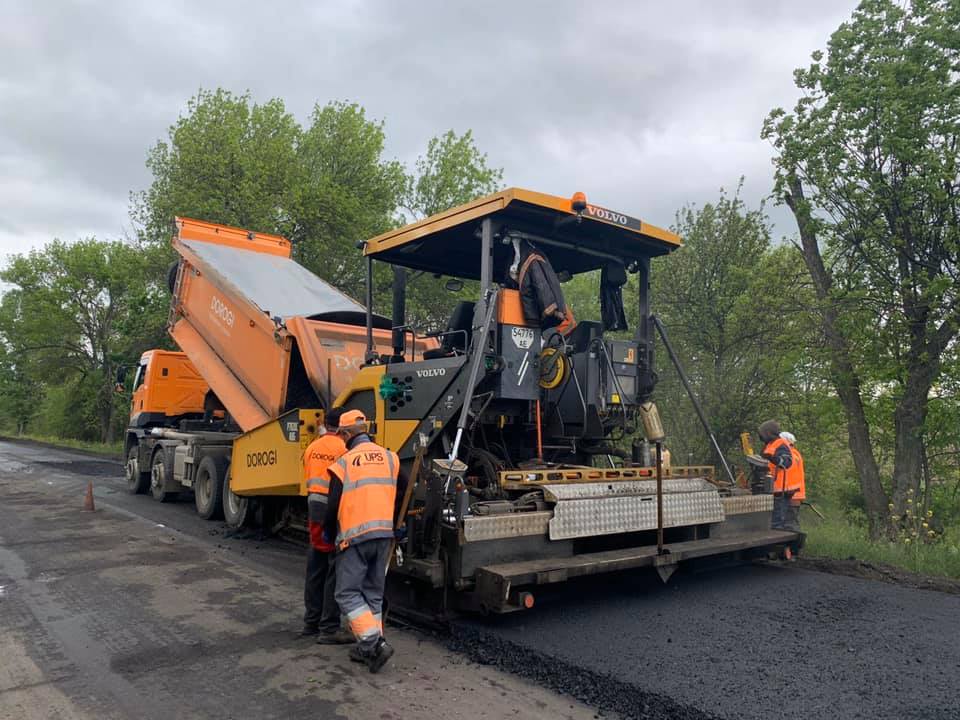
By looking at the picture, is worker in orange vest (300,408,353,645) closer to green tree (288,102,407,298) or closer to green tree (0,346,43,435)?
green tree (288,102,407,298)

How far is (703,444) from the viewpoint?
12477mm

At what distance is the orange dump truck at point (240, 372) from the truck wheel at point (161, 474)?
0.02 metres

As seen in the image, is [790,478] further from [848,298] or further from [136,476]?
[136,476]

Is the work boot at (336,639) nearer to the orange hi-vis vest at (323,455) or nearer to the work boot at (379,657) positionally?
the work boot at (379,657)

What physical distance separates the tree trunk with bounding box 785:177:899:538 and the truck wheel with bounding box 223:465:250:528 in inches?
310

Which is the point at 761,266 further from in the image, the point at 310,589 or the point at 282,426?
the point at 310,589

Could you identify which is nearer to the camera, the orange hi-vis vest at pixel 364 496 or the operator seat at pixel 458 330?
the orange hi-vis vest at pixel 364 496

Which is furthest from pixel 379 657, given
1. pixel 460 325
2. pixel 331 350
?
pixel 331 350

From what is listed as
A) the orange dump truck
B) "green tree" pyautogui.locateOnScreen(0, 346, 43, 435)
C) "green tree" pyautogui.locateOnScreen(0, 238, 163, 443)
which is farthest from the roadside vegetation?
"green tree" pyautogui.locateOnScreen(0, 346, 43, 435)

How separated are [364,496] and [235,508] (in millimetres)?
5174

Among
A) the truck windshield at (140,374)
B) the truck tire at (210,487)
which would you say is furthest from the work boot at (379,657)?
the truck windshield at (140,374)

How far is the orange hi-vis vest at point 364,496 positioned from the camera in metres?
4.27

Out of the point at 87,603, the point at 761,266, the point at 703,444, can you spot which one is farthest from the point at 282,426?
the point at 761,266

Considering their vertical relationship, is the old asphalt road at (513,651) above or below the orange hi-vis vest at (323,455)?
below
